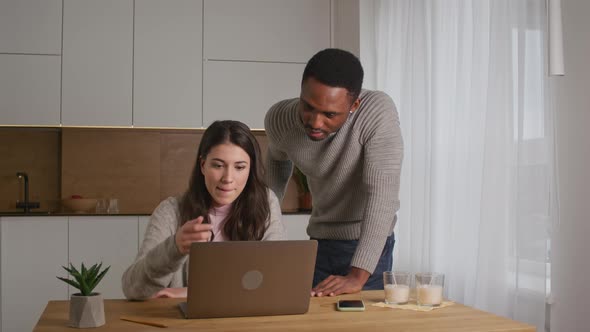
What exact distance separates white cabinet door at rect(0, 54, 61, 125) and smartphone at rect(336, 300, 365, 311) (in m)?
3.34

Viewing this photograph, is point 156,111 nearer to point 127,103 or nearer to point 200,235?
point 127,103

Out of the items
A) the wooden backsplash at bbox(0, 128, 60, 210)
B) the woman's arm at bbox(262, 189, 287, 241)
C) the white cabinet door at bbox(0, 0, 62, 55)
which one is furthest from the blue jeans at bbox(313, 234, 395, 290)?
the wooden backsplash at bbox(0, 128, 60, 210)

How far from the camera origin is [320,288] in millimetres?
2084

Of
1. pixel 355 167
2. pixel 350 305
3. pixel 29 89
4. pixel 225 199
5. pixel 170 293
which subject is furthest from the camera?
pixel 29 89

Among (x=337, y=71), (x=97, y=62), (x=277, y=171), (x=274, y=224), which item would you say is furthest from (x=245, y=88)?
(x=337, y=71)

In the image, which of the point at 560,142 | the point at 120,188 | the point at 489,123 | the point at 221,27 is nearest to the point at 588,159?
the point at 560,142

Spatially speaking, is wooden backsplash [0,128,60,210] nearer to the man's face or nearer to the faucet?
the faucet

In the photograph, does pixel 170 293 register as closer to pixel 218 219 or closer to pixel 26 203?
pixel 218 219

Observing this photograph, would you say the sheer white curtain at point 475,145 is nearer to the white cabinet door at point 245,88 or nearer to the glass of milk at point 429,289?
the white cabinet door at point 245,88

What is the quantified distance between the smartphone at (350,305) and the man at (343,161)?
204 mm

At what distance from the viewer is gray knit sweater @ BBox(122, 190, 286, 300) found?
1.86 m

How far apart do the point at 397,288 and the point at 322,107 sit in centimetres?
57

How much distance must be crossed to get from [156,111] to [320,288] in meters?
3.01

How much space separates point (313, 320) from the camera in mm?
1713
